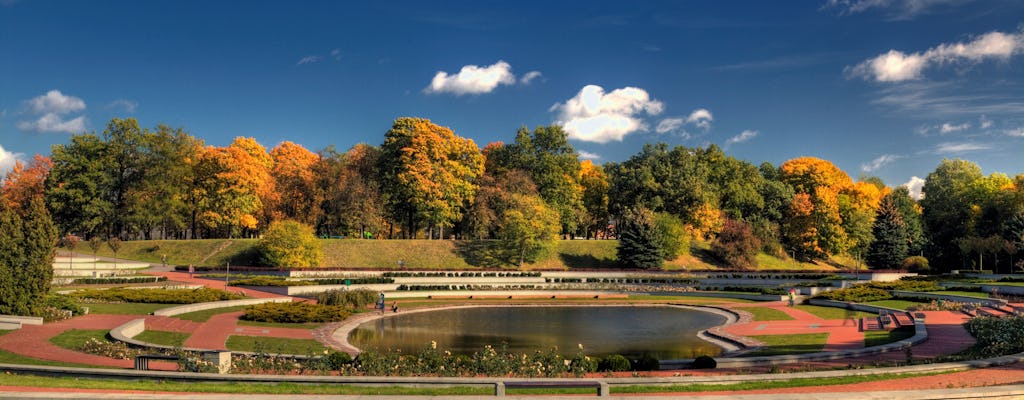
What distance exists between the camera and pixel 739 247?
276ft

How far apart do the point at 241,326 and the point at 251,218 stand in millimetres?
52647

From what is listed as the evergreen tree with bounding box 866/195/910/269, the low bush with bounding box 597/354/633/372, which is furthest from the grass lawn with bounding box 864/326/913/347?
the evergreen tree with bounding box 866/195/910/269

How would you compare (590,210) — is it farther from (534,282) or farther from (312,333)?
(312,333)

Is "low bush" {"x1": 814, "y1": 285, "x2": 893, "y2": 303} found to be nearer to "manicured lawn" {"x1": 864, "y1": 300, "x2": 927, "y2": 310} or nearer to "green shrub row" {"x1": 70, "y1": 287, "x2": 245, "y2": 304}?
"manicured lawn" {"x1": 864, "y1": 300, "x2": 927, "y2": 310}

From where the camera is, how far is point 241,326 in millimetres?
34562

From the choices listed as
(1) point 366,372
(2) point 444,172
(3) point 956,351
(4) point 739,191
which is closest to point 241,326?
(1) point 366,372

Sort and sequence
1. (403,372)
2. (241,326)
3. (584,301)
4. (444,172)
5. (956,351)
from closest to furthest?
1. (403,372)
2. (956,351)
3. (241,326)
4. (584,301)
5. (444,172)

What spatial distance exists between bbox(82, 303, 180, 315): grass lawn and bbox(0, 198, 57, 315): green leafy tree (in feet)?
18.2

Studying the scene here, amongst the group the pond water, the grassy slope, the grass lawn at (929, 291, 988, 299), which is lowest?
the pond water

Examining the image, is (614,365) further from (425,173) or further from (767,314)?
(425,173)

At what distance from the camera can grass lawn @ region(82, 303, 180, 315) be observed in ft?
123

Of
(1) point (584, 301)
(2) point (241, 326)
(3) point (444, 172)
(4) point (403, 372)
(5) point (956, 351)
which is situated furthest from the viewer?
(3) point (444, 172)

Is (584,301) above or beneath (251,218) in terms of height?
beneath

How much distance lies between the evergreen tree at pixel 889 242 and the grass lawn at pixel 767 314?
157 feet
